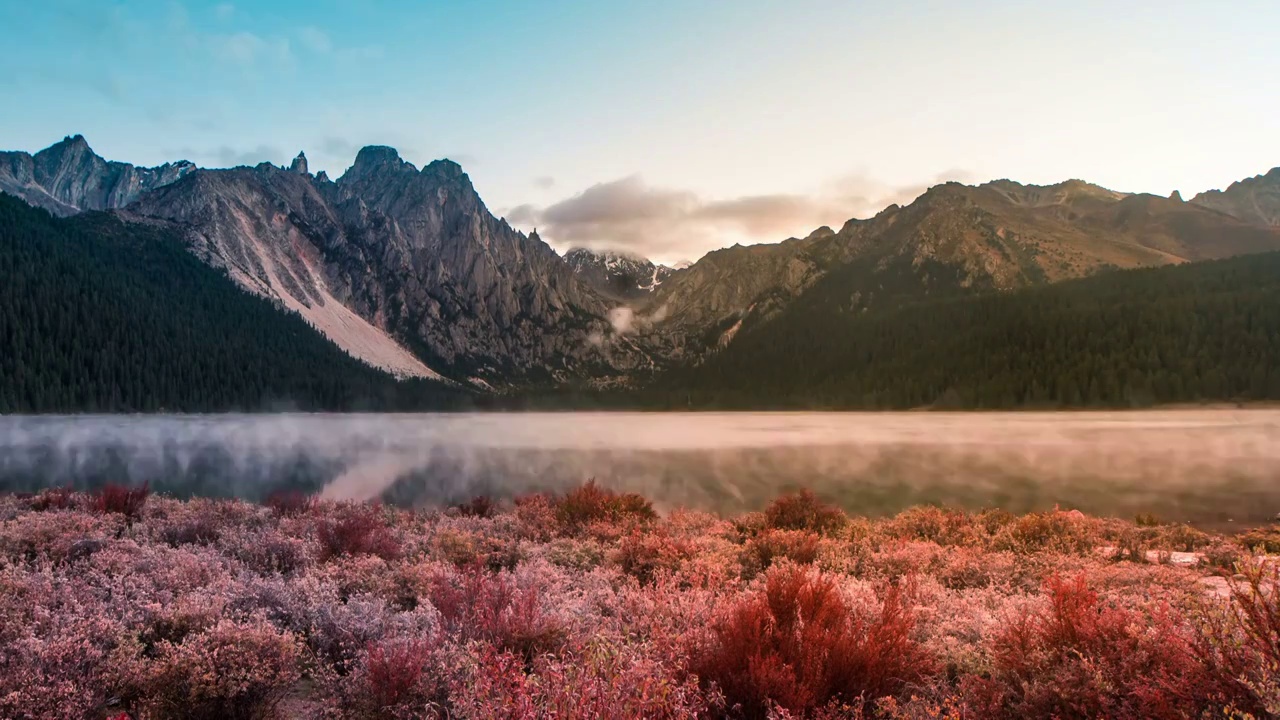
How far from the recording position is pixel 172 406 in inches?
4998

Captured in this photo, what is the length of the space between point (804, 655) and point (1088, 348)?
13639 cm

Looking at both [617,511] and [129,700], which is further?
[617,511]

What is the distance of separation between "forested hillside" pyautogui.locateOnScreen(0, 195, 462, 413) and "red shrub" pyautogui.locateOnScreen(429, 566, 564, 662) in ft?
459

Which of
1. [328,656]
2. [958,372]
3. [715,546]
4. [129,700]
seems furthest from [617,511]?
[958,372]

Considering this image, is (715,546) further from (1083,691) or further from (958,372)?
(958,372)

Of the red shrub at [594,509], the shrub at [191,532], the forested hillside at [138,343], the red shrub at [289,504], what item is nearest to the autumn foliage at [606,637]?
the shrub at [191,532]

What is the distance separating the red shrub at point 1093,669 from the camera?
4.09m

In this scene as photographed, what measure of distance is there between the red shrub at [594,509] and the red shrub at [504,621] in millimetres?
7552

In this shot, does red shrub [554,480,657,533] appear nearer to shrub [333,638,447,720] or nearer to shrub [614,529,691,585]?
shrub [614,529,691,585]

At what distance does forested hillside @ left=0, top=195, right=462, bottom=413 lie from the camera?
396 ft

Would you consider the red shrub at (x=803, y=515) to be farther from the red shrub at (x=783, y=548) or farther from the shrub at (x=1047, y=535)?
the shrub at (x=1047, y=535)

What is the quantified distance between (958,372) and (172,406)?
155425 millimetres

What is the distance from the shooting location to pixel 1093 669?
4.63 metres

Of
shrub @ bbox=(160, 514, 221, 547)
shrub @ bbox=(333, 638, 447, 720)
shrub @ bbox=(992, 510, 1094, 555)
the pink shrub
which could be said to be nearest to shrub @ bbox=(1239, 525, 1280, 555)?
shrub @ bbox=(992, 510, 1094, 555)
